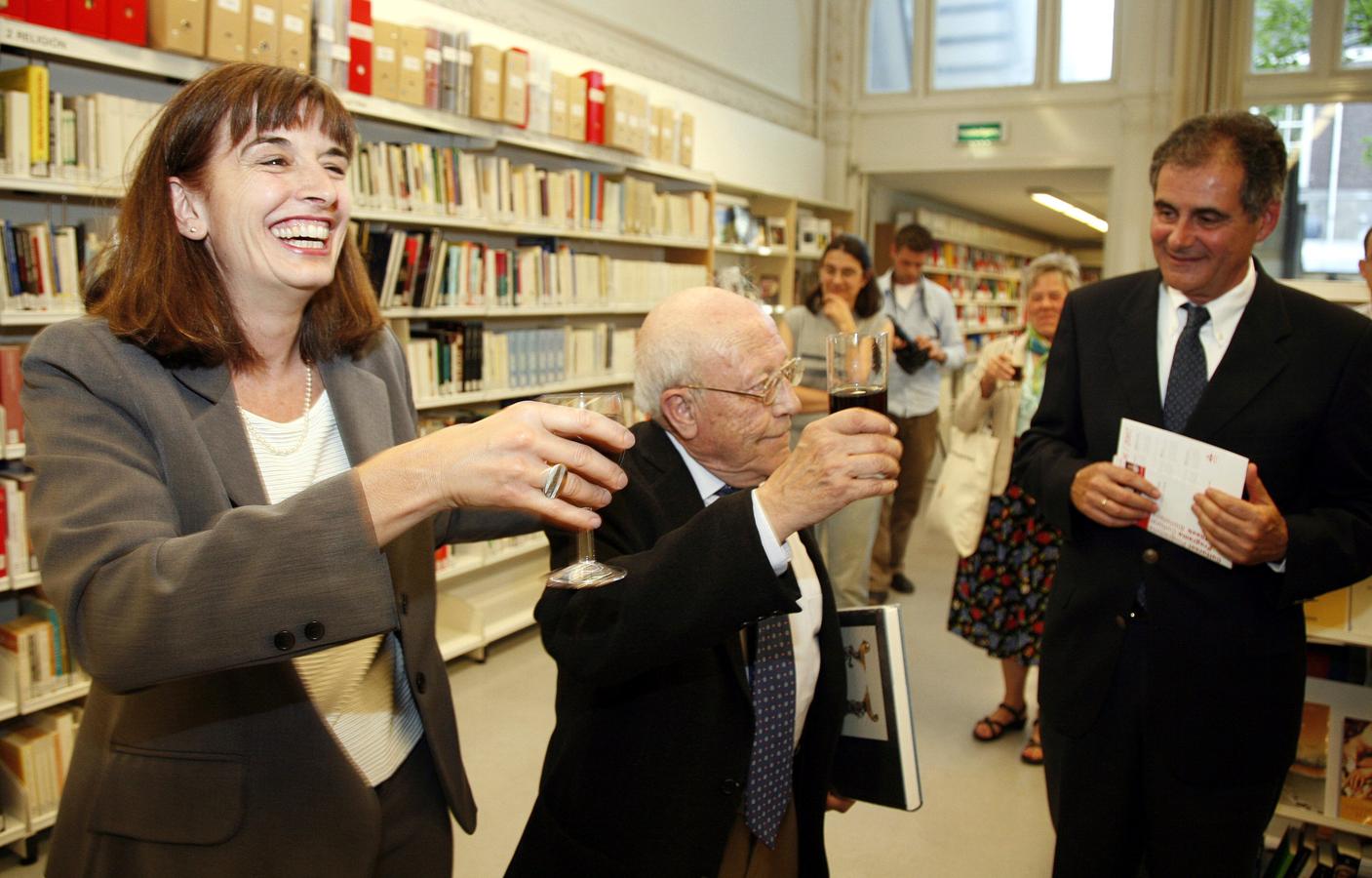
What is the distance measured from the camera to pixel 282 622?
873 millimetres

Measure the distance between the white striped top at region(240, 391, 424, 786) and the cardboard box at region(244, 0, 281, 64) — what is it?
2.41 metres

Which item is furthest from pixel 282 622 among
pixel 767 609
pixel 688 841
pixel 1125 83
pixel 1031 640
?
pixel 1125 83

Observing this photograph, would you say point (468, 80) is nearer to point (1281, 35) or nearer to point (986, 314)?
point (1281, 35)

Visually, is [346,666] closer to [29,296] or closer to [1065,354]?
[1065,354]

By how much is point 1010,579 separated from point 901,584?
6.42ft

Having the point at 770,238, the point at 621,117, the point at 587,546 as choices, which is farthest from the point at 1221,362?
the point at 770,238

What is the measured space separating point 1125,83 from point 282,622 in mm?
8725

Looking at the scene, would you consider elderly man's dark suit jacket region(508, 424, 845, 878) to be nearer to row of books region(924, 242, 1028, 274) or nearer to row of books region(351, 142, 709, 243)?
row of books region(351, 142, 709, 243)

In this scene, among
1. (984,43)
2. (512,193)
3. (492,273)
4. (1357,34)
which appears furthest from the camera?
(984,43)

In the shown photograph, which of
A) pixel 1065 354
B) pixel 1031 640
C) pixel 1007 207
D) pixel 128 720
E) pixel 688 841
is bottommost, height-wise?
pixel 1031 640

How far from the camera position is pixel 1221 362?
1764 mm

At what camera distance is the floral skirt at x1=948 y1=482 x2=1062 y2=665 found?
3.56 m

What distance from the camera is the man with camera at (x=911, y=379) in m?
5.25

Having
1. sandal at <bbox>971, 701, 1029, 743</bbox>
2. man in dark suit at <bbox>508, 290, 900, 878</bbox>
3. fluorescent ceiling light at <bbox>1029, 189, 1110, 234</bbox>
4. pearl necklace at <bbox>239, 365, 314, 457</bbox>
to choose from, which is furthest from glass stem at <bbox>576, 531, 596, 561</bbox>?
fluorescent ceiling light at <bbox>1029, 189, 1110, 234</bbox>
